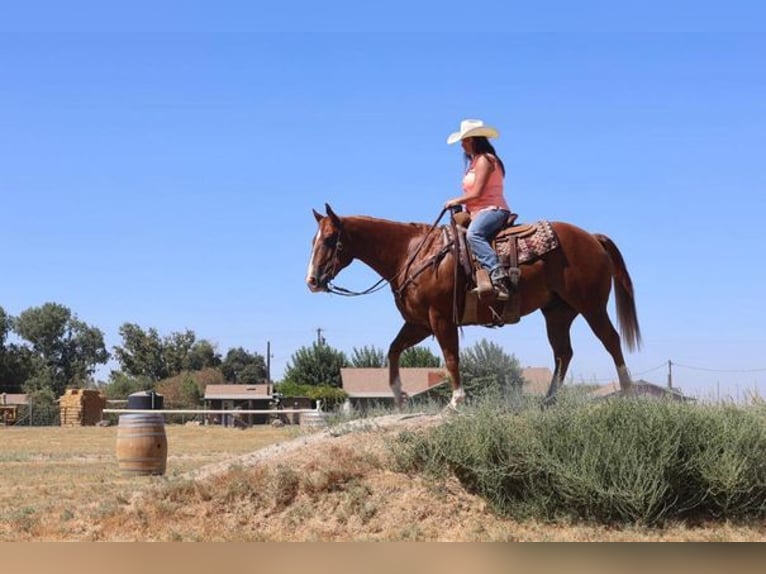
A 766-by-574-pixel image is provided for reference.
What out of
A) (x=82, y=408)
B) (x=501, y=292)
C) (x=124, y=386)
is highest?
(x=124, y=386)

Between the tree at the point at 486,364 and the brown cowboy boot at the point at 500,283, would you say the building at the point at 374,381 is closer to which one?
the tree at the point at 486,364

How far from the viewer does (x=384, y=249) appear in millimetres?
9859

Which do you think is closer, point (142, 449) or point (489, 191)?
point (489, 191)

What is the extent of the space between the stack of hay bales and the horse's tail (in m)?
41.0

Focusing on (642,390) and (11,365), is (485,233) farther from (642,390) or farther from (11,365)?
(11,365)

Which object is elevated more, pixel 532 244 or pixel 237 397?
pixel 532 244

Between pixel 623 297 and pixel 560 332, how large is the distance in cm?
87

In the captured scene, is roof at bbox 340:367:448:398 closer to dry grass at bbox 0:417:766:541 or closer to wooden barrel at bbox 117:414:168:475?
wooden barrel at bbox 117:414:168:475

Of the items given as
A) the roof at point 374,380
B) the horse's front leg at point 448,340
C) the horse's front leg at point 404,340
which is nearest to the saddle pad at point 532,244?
the horse's front leg at point 448,340

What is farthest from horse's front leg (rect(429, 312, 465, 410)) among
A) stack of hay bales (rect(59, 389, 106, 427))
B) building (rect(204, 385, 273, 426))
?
building (rect(204, 385, 273, 426))

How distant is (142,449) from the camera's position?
513 inches

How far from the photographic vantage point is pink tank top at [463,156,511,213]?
9586 millimetres

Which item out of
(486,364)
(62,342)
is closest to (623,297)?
(486,364)

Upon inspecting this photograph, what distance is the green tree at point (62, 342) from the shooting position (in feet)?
339
